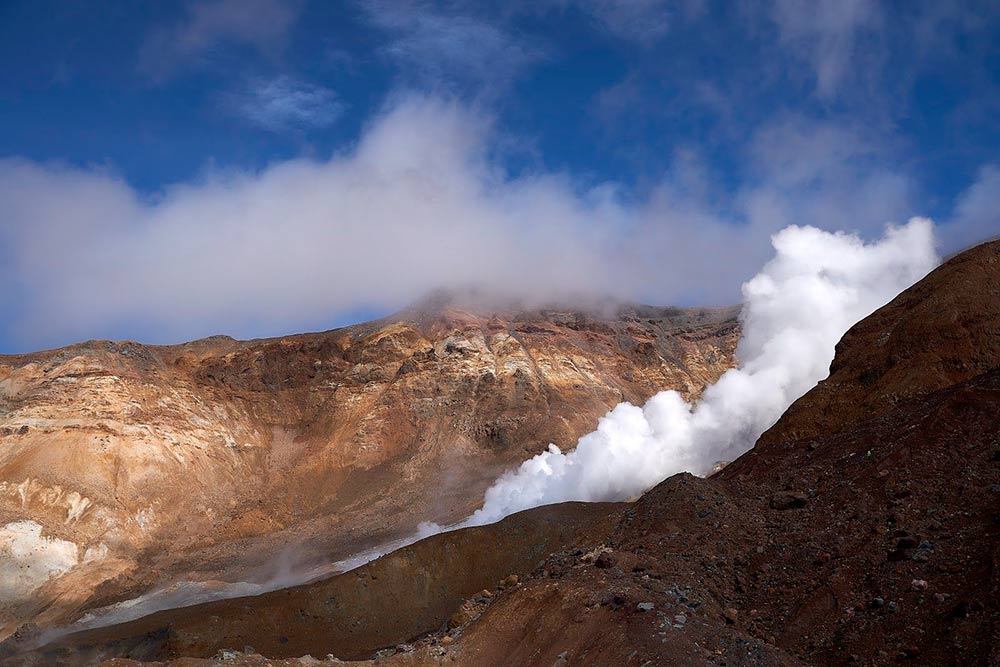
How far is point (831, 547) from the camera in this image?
653 inches

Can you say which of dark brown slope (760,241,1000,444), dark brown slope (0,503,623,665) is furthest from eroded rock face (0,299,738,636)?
dark brown slope (760,241,1000,444)

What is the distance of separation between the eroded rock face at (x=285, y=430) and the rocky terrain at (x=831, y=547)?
155 ft

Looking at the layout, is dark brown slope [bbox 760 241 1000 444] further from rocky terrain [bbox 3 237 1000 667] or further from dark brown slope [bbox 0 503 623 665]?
dark brown slope [bbox 0 503 623 665]

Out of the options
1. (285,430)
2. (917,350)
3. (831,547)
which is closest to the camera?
(831,547)

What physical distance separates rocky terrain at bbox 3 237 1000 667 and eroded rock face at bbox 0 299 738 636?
47.2 metres

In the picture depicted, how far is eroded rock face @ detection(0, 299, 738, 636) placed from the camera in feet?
226

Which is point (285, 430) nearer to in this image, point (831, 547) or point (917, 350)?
point (917, 350)

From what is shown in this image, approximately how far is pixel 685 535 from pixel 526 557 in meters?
25.5

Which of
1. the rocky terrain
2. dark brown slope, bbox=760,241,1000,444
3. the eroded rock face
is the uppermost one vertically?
the eroded rock face

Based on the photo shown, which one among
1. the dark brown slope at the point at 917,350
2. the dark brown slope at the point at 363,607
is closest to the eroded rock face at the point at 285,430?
the dark brown slope at the point at 363,607

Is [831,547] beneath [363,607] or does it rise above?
beneath

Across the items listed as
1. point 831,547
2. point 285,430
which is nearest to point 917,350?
point 831,547

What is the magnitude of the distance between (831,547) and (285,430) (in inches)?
3424

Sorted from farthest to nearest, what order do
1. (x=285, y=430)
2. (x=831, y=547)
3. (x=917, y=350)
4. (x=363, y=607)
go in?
(x=285, y=430), (x=363, y=607), (x=917, y=350), (x=831, y=547)
